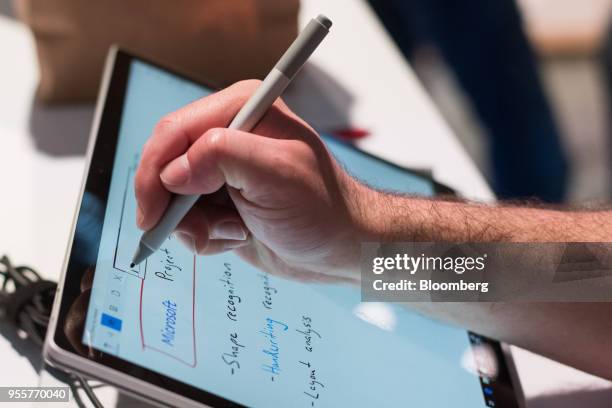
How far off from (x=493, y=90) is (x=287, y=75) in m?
0.70

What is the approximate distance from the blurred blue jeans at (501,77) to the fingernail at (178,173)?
26.4 inches

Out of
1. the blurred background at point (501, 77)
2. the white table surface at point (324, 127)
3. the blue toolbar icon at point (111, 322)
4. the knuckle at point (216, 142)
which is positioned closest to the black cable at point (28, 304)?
the white table surface at point (324, 127)

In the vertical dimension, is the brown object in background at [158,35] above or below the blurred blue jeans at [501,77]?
below

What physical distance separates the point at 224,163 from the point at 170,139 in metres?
0.05

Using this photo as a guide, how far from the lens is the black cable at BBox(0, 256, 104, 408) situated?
1.87ft

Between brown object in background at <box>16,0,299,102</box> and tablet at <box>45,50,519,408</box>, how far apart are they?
5.2 inches

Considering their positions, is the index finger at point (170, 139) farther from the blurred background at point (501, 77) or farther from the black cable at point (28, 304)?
the blurred background at point (501, 77)

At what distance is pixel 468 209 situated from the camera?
1.96ft

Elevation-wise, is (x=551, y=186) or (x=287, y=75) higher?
(x=551, y=186)

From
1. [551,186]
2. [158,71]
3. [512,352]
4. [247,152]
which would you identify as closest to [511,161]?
[551,186]

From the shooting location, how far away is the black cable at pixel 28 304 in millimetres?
569

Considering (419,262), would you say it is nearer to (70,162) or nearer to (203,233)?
(203,233)

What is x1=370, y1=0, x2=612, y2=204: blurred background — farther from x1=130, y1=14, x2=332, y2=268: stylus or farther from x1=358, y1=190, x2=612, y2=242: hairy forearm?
x1=130, y1=14, x2=332, y2=268: stylus

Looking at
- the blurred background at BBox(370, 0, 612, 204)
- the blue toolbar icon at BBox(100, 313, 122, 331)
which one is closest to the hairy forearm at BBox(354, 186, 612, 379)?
the blue toolbar icon at BBox(100, 313, 122, 331)
